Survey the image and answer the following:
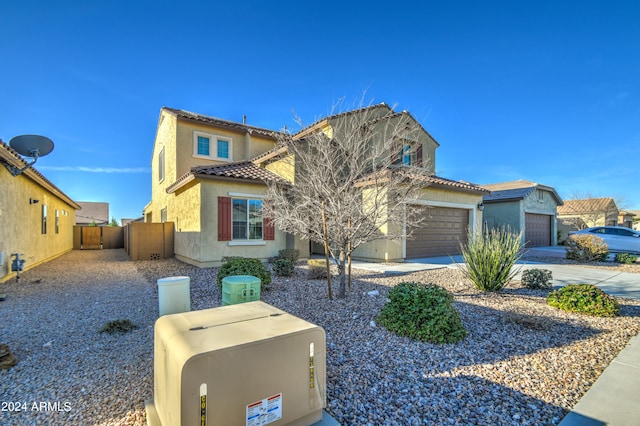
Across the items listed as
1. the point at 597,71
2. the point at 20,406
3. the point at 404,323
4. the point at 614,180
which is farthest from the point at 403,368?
the point at 614,180

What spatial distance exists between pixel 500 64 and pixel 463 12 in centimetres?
319

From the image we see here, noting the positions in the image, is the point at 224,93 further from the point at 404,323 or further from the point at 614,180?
the point at 614,180

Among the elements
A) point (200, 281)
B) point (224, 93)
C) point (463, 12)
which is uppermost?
point (463, 12)

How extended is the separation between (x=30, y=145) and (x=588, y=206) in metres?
40.7

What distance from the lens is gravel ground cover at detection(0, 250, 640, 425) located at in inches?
106

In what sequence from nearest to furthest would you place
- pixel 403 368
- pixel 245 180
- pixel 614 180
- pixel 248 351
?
pixel 248 351
pixel 403 368
pixel 245 180
pixel 614 180

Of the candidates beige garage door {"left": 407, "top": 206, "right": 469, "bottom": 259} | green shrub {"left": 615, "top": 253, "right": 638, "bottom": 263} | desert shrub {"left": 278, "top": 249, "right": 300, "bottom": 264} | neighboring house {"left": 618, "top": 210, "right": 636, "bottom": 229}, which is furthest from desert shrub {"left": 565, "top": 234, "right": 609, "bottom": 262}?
neighboring house {"left": 618, "top": 210, "right": 636, "bottom": 229}

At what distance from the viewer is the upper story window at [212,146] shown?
15242 mm

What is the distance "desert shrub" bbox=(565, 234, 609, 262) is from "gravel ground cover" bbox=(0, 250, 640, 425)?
308 inches

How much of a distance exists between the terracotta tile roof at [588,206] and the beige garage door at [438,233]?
76.1 ft


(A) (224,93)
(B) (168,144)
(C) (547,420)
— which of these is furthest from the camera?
(B) (168,144)

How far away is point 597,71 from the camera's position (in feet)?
39.5

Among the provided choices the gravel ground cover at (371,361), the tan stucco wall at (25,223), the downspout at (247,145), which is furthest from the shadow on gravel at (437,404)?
the downspout at (247,145)

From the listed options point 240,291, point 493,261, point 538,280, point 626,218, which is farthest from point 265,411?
point 626,218
